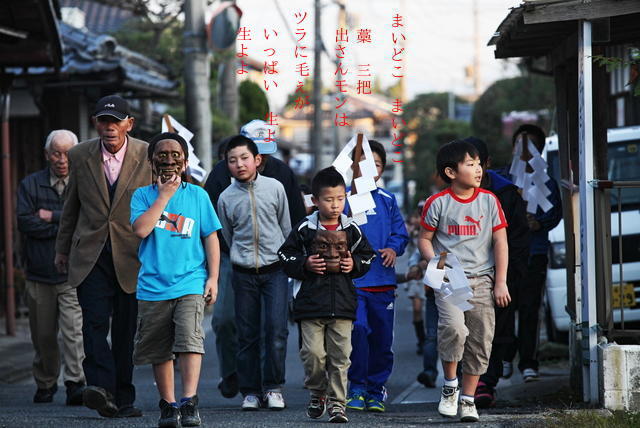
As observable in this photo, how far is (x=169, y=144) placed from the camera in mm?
6438

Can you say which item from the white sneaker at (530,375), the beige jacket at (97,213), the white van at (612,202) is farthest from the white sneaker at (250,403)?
the white van at (612,202)

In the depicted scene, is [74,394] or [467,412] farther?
[74,394]

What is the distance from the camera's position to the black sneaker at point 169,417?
20.3 feet

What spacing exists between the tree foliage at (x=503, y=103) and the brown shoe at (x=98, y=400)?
59.1 ft

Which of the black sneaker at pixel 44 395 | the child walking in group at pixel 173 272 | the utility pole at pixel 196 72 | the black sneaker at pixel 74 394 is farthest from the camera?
the utility pole at pixel 196 72

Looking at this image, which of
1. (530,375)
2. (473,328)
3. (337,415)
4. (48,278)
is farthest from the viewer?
(530,375)

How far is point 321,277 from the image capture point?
22.5ft

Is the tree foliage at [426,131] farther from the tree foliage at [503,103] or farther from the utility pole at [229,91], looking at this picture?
the utility pole at [229,91]

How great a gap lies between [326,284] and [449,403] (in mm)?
1059

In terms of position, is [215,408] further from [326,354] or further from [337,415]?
[337,415]

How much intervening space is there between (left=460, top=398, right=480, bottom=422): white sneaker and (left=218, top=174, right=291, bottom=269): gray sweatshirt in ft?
6.16

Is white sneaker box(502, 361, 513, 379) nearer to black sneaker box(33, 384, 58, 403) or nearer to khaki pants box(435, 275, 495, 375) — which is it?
khaki pants box(435, 275, 495, 375)

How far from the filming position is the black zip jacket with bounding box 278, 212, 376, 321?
6832mm

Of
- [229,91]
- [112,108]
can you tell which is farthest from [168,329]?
[229,91]
